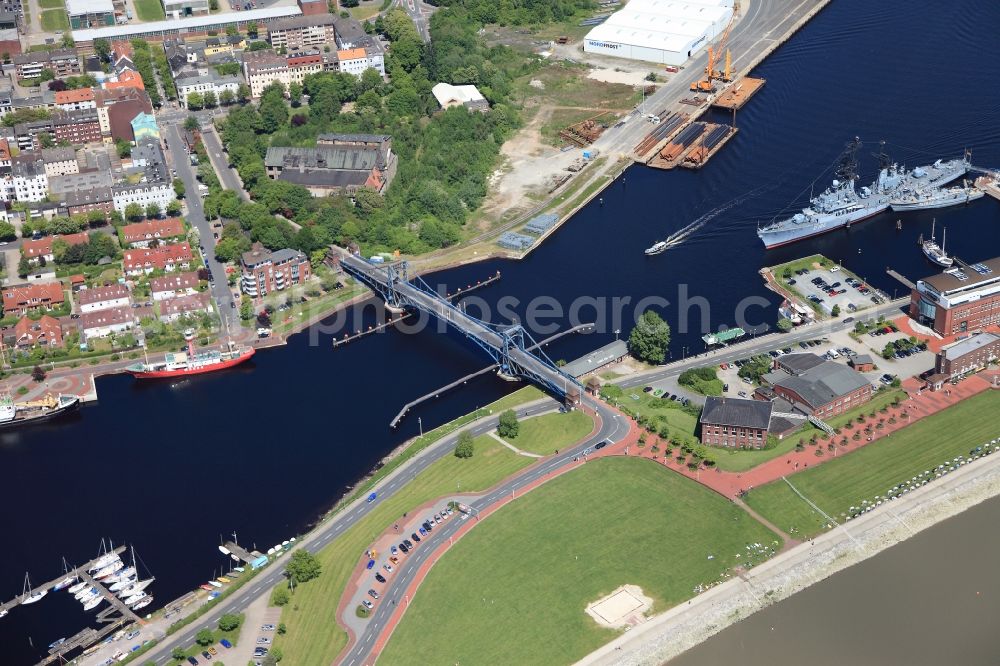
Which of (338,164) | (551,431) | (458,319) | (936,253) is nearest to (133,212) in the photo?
(338,164)

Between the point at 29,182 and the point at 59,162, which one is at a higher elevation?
the point at 59,162

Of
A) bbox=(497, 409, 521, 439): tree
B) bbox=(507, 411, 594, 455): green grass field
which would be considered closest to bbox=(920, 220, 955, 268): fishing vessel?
bbox=(507, 411, 594, 455): green grass field

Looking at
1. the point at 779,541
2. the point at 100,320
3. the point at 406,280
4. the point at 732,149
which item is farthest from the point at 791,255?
the point at 100,320

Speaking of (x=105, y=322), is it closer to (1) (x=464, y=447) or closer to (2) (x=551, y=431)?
(1) (x=464, y=447)

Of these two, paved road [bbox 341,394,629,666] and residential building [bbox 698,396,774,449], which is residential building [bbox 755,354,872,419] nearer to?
residential building [bbox 698,396,774,449]

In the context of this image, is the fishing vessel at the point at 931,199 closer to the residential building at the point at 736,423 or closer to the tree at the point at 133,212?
the residential building at the point at 736,423

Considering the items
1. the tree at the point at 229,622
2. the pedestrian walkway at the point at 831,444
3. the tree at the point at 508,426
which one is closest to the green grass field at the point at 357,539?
the tree at the point at 508,426

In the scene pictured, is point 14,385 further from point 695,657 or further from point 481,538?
point 695,657
